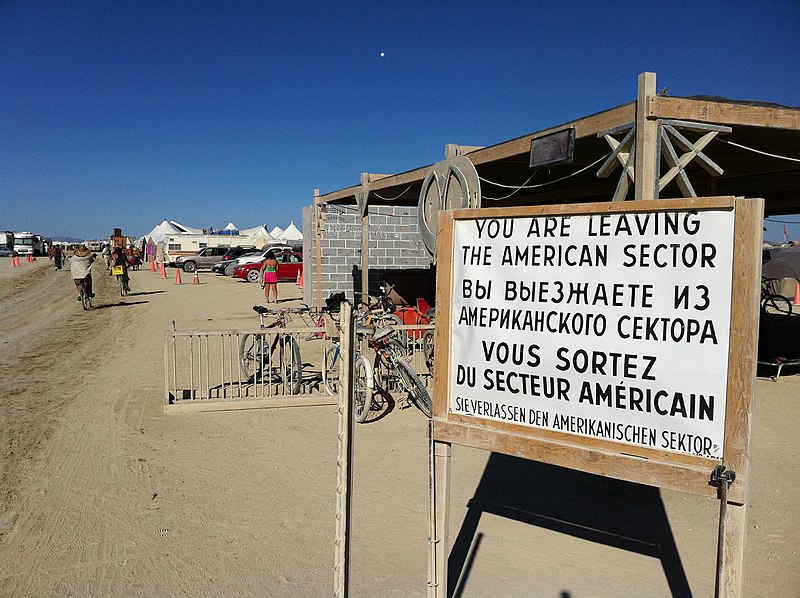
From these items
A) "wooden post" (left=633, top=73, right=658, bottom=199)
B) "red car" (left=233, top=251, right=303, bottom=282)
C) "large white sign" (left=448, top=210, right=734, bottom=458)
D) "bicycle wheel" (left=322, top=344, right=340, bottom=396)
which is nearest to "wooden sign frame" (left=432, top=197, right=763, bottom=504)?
"large white sign" (left=448, top=210, right=734, bottom=458)

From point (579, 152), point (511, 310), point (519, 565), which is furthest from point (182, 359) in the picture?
point (511, 310)

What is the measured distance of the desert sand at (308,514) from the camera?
3.64 metres

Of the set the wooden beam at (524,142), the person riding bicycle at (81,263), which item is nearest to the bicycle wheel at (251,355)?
the wooden beam at (524,142)

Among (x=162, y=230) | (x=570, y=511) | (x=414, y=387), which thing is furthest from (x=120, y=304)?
(x=162, y=230)

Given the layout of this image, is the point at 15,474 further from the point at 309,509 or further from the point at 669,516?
the point at 669,516

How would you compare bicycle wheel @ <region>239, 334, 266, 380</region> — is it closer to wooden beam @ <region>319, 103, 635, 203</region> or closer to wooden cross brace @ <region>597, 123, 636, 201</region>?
wooden beam @ <region>319, 103, 635, 203</region>

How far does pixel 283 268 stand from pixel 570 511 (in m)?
25.8

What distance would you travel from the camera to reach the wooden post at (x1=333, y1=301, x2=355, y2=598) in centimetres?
234

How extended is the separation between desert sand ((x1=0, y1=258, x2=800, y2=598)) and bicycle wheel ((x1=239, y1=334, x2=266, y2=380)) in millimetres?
901

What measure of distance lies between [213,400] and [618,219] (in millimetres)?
5676

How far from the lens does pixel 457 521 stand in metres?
4.46

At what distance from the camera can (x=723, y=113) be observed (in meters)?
5.28

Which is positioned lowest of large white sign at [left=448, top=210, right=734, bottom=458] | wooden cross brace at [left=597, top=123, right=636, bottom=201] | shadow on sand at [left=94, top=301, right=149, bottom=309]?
shadow on sand at [left=94, top=301, right=149, bottom=309]

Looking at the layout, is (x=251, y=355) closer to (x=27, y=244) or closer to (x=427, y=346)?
(x=427, y=346)
